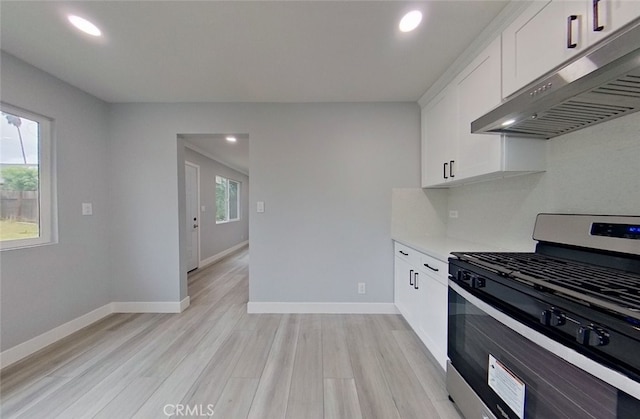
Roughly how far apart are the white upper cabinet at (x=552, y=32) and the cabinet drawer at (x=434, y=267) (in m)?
1.13

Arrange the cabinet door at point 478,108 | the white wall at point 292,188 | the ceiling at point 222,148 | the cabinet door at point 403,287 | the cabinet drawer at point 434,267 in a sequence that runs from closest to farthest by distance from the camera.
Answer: the cabinet door at point 478,108 < the cabinet drawer at point 434,267 < the cabinet door at point 403,287 < the white wall at point 292,188 < the ceiling at point 222,148

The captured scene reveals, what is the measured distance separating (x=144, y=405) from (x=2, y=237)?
1.75 metres

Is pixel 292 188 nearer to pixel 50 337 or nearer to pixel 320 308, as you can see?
pixel 320 308

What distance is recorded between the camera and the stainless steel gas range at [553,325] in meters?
0.68

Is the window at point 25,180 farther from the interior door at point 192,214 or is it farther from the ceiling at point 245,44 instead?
the interior door at point 192,214

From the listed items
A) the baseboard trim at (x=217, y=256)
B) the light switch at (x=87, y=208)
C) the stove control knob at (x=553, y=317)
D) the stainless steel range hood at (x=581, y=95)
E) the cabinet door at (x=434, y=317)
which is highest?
the stainless steel range hood at (x=581, y=95)

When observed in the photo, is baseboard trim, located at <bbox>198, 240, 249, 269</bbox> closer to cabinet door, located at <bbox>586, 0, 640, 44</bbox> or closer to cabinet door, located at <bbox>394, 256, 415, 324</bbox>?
cabinet door, located at <bbox>394, 256, 415, 324</bbox>

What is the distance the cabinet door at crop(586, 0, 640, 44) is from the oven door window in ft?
4.09

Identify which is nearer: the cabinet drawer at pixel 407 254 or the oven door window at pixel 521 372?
the oven door window at pixel 521 372

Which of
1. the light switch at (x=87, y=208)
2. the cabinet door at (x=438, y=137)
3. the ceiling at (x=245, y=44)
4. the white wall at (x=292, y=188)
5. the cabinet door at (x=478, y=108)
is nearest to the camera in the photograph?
the ceiling at (x=245, y=44)

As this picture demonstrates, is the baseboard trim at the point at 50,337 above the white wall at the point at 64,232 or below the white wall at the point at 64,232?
below

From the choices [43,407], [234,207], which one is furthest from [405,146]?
[234,207]

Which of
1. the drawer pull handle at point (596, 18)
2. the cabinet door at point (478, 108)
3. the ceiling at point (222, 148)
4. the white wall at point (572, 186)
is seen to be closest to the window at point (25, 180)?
the ceiling at point (222, 148)

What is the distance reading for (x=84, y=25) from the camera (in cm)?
162
